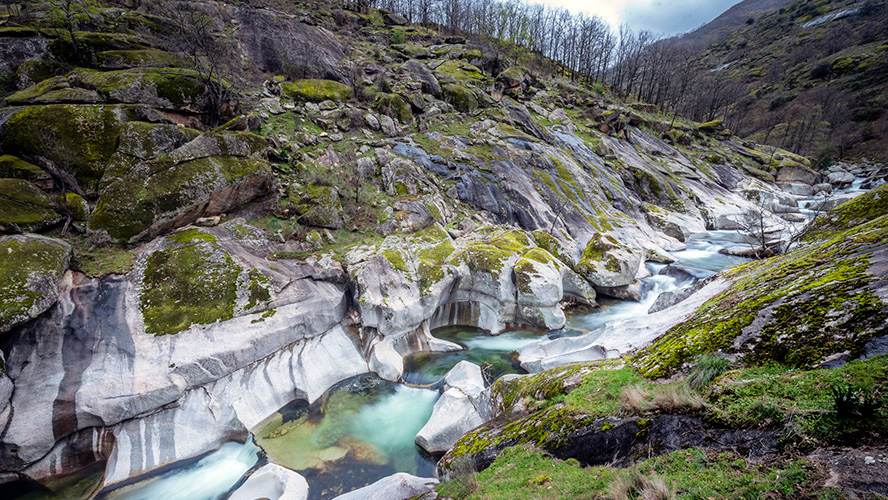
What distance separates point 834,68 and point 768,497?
10281 cm

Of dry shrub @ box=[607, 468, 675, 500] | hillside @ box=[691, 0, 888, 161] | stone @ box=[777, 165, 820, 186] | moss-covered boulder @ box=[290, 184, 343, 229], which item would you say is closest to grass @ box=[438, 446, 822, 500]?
dry shrub @ box=[607, 468, 675, 500]

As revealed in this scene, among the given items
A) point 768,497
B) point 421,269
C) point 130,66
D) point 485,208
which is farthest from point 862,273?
point 130,66

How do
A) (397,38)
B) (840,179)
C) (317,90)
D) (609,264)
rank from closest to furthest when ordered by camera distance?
(609,264), (317,90), (840,179), (397,38)

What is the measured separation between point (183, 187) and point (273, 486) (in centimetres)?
1103

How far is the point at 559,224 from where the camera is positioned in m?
22.7

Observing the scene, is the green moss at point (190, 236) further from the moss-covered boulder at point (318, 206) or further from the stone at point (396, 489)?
the stone at point (396, 489)

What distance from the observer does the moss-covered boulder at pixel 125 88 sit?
39.1ft

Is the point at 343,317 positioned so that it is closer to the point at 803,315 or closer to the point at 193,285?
the point at 193,285

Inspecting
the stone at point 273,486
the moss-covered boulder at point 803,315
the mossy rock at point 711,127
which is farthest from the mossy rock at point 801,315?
the mossy rock at point 711,127

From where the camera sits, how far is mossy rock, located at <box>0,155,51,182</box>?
395 inches

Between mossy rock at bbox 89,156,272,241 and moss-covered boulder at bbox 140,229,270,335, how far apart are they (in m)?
0.87

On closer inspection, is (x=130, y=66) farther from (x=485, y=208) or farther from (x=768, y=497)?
(x=768, y=497)

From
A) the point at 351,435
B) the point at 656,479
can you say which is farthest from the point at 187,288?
the point at 656,479

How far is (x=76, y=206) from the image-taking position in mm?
10492
